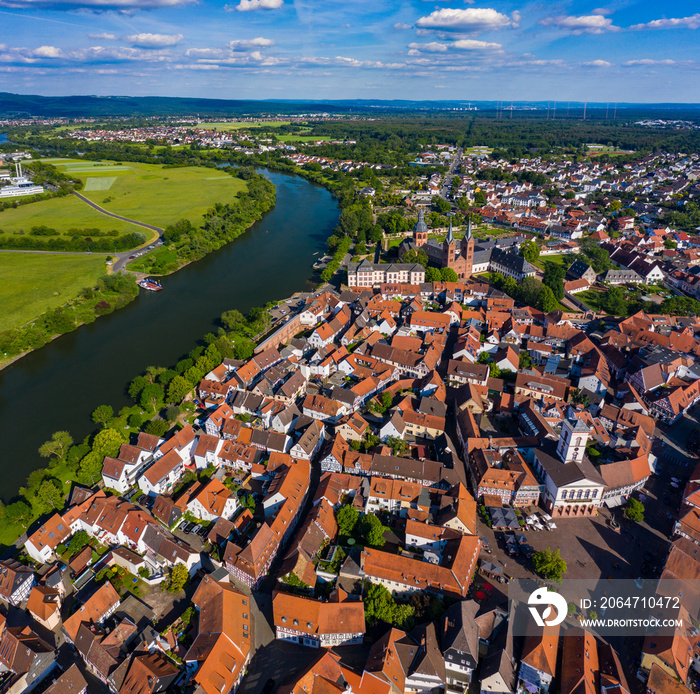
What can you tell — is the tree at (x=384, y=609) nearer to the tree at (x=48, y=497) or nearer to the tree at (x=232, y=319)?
the tree at (x=48, y=497)

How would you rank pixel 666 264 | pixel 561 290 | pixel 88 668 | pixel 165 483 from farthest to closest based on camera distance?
pixel 666 264 → pixel 561 290 → pixel 165 483 → pixel 88 668

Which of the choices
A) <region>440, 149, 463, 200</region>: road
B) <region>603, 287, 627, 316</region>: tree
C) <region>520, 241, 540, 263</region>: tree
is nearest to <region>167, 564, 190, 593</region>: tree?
<region>603, 287, 627, 316</region>: tree

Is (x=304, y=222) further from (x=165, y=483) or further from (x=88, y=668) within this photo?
(x=88, y=668)

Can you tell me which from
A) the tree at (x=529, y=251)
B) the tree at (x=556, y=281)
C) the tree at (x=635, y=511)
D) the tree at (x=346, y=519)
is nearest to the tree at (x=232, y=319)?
the tree at (x=346, y=519)

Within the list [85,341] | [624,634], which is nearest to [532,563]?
[624,634]

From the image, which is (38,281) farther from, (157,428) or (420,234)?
(420,234)
